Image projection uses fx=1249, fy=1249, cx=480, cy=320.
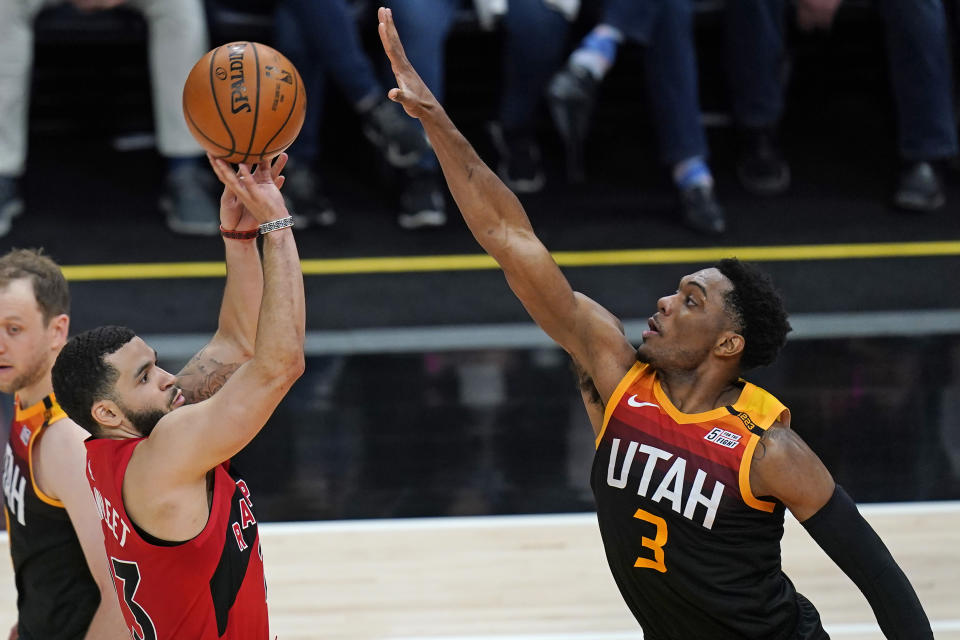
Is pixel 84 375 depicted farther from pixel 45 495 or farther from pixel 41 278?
pixel 41 278

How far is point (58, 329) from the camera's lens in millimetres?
3168

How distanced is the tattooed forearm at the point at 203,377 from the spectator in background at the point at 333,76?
11.6 ft

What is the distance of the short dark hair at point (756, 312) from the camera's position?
2936mm

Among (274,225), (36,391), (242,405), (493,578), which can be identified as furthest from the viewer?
(493,578)

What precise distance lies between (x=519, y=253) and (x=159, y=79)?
4.16m

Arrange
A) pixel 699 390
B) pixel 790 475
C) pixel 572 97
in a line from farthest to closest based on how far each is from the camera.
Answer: pixel 572 97, pixel 699 390, pixel 790 475

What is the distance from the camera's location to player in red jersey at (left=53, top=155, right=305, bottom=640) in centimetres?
254

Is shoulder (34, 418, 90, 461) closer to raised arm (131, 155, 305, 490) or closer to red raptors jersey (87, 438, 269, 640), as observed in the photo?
red raptors jersey (87, 438, 269, 640)

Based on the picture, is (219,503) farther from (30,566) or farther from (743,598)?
(743,598)

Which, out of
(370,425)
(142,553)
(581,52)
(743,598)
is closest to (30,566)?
(142,553)

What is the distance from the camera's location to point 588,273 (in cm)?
654

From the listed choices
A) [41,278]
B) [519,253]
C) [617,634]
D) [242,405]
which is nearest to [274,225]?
[242,405]

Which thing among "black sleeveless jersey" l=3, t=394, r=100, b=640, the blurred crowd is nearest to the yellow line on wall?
the blurred crowd

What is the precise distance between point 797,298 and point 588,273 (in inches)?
42.3
